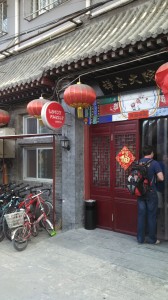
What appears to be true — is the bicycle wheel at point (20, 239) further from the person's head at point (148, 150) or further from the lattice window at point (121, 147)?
the person's head at point (148, 150)

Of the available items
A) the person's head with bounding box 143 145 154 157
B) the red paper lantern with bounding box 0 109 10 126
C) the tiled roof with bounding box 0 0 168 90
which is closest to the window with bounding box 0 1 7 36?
the tiled roof with bounding box 0 0 168 90

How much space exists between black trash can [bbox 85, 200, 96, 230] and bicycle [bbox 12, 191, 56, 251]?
0.81m

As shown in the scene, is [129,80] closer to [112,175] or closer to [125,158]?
[125,158]

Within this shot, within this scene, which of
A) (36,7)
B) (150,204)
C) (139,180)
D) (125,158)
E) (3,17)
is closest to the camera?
(139,180)

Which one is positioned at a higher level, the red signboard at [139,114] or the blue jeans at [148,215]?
the red signboard at [139,114]

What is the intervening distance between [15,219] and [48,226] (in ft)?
3.92

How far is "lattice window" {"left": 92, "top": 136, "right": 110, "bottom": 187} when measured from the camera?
22.4 ft

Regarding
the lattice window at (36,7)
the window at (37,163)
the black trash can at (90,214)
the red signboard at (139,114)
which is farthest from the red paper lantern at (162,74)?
the lattice window at (36,7)

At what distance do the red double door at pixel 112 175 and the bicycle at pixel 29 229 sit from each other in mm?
1195

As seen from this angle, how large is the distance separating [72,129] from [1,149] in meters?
2.96

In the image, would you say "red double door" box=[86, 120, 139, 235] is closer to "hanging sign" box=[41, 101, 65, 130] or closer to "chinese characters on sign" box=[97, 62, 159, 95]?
"chinese characters on sign" box=[97, 62, 159, 95]

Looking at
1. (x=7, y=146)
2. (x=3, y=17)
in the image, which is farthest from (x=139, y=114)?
(x=3, y=17)

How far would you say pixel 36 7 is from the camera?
10148mm

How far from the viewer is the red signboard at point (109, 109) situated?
255 inches
